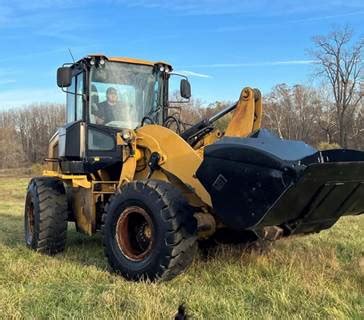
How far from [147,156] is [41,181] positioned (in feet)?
7.32

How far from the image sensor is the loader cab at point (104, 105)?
746 centimetres

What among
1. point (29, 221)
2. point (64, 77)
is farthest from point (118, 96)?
point (29, 221)

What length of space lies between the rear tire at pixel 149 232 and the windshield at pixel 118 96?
5.45ft

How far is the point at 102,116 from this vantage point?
759 centimetres

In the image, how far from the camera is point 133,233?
623 centimetres

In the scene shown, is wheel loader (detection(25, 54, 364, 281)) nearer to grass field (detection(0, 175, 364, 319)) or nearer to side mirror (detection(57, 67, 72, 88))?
side mirror (detection(57, 67, 72, 88))

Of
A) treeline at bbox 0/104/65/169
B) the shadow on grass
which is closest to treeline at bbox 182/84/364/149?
treeline at bbox 0/104/65/169

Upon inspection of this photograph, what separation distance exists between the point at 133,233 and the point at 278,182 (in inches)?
Result: 82.2

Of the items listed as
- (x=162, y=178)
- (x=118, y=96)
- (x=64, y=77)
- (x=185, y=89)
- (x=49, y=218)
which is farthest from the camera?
(x=185, y=89)

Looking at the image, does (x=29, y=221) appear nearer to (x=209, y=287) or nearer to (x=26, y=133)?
(x=209, y=287)

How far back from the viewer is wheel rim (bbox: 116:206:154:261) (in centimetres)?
604

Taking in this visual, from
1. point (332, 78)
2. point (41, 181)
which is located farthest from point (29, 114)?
point (41, 181)

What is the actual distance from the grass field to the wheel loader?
0.36 m

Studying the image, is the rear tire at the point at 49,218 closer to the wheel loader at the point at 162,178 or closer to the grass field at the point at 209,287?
the wheel loader at the point at 162,178
